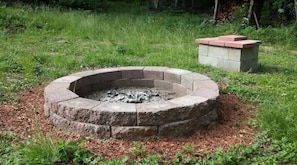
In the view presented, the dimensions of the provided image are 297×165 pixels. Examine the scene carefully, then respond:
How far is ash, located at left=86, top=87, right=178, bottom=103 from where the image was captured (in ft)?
11.1

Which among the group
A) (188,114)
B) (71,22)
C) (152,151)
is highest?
(71,22)

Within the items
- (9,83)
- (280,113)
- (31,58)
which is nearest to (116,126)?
(280,113)

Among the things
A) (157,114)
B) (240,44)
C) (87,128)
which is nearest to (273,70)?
(240,44)

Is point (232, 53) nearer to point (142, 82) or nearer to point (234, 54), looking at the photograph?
point (234, 54)

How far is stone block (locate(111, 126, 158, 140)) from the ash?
740 millimetres

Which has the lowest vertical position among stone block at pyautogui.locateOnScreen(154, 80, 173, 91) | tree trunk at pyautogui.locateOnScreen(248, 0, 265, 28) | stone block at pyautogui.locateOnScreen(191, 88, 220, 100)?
stone block at pyautogui.locateOnScreen(154, 80, 173, 91)

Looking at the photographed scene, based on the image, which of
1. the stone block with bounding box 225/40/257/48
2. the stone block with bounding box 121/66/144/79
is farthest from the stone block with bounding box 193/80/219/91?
the stone block with bounding box 225/40/257/48

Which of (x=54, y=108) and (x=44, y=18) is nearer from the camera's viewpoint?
(x=54, y=108)

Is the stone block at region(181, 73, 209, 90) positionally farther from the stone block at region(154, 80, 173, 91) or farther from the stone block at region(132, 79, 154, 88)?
the stone block at region(132, 79, 154, 88)

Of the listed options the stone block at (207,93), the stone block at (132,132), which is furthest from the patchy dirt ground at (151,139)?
the stone block at (207,93)

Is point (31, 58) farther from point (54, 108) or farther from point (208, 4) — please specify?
point (208, 4)

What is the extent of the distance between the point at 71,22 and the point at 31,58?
3279mm

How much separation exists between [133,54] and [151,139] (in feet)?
11.4

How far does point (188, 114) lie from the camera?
2.67m
